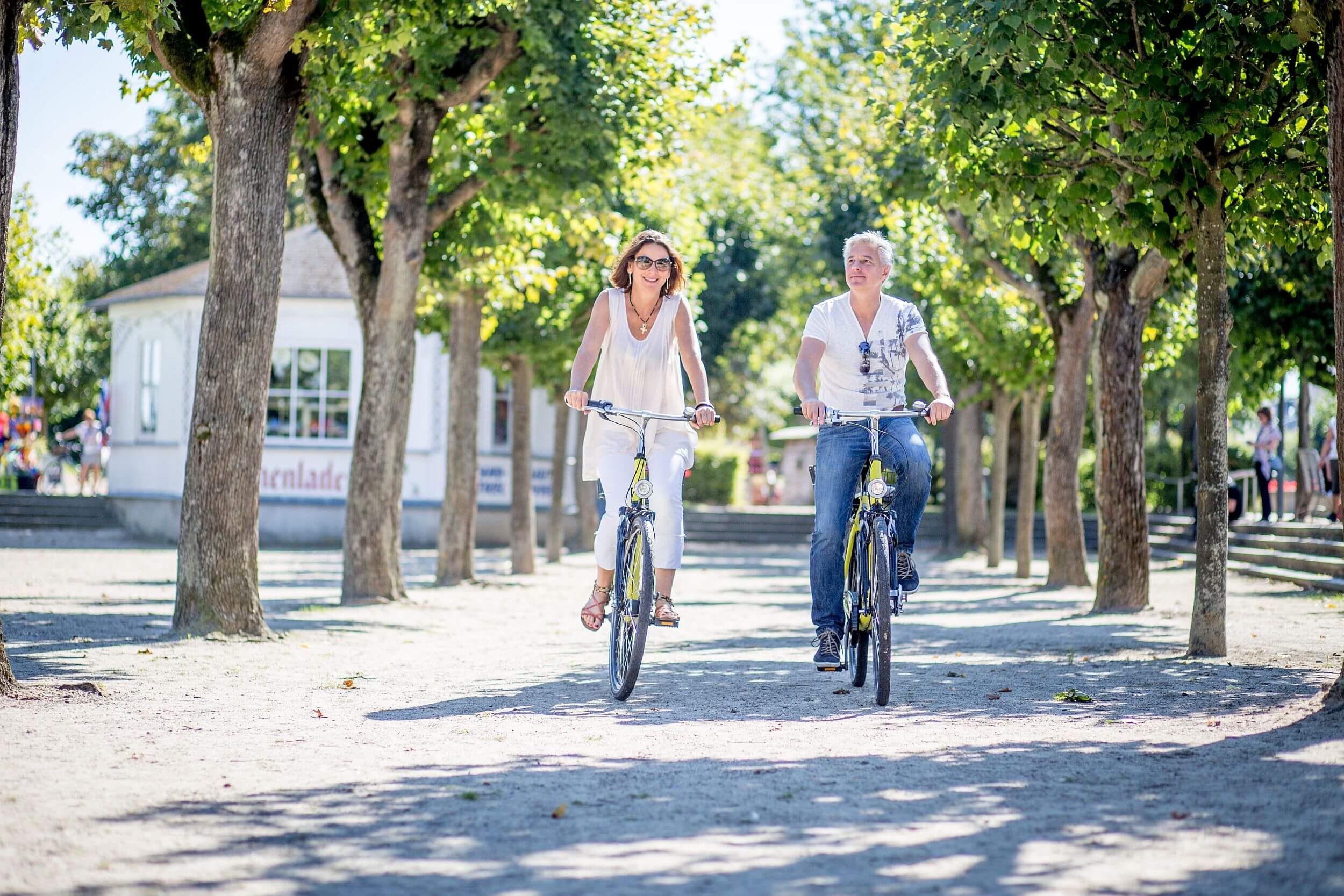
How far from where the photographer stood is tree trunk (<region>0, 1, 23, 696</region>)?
7488mm

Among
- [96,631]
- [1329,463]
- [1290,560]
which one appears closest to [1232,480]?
[1329,463]

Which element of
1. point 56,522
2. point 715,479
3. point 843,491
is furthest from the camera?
point 715,479

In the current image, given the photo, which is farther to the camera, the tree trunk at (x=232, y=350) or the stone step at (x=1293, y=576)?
the stone step at (x=1293, y=576)

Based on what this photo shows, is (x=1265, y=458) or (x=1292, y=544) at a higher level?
(x=1265, y=458)

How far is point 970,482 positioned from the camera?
30.6m

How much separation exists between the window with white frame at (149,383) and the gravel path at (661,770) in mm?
22316

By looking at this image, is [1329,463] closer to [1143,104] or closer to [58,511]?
[1143,104]

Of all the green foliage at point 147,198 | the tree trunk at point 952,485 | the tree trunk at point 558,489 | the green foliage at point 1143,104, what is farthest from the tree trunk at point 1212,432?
the green foliage at point 147,198

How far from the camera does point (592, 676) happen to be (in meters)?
9.31

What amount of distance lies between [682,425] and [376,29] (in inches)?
276

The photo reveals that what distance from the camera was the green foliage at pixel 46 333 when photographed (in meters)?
25.1

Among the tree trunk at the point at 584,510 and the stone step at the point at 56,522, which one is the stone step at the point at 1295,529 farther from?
the stone step at the point at 56,522

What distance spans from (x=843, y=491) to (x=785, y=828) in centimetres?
332

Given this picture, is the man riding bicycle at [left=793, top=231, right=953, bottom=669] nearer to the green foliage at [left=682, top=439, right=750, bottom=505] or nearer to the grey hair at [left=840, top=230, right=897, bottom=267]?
the grey hair at [left=840, top=230, right=897, bottom=267]
